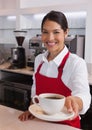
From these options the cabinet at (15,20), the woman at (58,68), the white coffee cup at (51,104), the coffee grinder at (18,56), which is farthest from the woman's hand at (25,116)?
the cabinet at (15,20)

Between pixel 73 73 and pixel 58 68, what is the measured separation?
0.11 meters

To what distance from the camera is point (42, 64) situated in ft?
4.46

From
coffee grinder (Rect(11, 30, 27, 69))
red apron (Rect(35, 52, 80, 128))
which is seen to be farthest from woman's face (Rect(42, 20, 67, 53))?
coffee grinder (Rect(11, 30, 27, 69))

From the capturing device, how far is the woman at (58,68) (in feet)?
3.71

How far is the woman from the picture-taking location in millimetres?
1132

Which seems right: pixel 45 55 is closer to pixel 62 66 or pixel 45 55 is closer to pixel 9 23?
pixel 62 66

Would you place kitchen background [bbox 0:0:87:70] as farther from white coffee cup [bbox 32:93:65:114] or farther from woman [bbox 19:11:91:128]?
white coffee cup [bbox 32:93:65:114]

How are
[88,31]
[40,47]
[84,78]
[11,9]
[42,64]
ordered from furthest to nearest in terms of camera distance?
[11,9] < [40,47] < [88,31] < [42,64] < [84,78]

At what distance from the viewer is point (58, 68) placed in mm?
1258

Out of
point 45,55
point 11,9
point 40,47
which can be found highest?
point 11,9

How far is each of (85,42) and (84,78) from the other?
4.91 feet

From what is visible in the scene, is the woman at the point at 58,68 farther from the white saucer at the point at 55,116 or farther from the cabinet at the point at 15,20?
the cabinet at the point at 15,20

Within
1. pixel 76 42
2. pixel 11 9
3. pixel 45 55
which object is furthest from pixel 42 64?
pixel 11 9

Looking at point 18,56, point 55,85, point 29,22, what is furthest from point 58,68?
point 29,22
